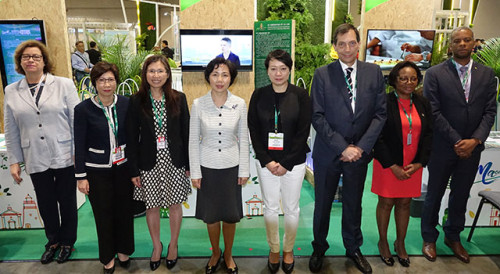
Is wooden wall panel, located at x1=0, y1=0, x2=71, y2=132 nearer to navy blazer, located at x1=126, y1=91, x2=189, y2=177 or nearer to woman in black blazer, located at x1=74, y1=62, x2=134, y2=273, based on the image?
woman in black blazer, located at x1=74, y1=62, x2=134, y2=273

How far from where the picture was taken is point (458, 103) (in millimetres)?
2713

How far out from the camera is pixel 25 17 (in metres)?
4.51

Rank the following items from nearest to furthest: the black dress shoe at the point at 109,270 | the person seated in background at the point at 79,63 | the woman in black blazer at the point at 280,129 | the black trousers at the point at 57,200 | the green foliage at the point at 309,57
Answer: the woman in black blazer at the point at 280,129
the black dress shoe at the point at 109,270
the black trousers at the point at 57,200
the green foliage at the point at 309,57
the person seated in background at the point at 79,63

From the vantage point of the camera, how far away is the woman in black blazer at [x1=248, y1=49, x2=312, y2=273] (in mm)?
2418

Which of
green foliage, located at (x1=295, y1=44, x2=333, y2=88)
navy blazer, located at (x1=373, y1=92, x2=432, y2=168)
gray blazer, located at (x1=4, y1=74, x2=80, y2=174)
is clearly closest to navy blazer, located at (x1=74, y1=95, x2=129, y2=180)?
gray blazer, located at (x1=4, y1=74, x2=80, y2=174)

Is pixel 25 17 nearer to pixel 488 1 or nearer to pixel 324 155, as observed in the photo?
pixel 324 155

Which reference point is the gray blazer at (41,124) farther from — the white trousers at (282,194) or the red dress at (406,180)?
the red dress at (406,180)

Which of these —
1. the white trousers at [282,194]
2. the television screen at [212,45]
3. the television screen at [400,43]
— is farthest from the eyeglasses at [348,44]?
the television screen at [400,43]

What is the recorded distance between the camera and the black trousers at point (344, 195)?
2586 mm

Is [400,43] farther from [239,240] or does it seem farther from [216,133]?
[216,133]

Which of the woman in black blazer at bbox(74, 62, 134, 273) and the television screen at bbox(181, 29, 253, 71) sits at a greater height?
the television screen at bbox(181, 29, 253, 71)

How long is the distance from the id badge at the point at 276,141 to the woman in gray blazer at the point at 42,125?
5.10ft

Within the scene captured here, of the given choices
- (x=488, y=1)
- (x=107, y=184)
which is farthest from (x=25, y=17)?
(x=488, y=1)

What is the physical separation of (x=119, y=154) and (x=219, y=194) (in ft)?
2.45
